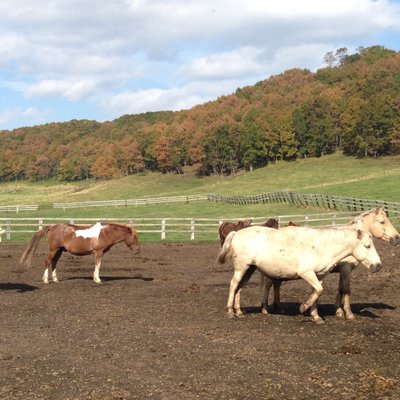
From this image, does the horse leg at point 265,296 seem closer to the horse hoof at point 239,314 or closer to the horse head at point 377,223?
the horse hoof at point 239,314

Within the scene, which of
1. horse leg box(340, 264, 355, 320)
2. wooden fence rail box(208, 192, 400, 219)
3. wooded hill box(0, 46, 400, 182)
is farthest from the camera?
wooded hill box(0, 46, 400, 182)

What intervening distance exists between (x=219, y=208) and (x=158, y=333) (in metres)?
42.2

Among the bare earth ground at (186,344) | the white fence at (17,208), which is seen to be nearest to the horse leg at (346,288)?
the bare earth ground at (186,344)

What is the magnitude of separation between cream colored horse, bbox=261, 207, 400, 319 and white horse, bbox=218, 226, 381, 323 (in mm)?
367

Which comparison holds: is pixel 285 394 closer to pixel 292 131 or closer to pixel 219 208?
pixel 219 208

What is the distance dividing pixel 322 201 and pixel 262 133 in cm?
6031

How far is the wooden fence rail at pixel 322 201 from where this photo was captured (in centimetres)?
3535

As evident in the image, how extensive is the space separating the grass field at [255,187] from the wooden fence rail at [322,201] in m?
1.57

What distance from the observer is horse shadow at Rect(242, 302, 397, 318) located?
1010 cm

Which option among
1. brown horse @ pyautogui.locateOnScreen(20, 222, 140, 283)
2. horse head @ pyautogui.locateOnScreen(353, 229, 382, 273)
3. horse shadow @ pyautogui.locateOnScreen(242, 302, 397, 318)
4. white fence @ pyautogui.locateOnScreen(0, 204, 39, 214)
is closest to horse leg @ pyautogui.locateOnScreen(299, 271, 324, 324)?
horse shadow @ pyautogui.locateOnScreen(242, 302, 397, 318)

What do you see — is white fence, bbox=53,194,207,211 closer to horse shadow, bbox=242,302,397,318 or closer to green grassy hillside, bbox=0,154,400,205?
green grassy hillside, bbox=0,154,400,205

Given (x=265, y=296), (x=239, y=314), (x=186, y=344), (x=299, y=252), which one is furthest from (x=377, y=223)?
(x=186, y=344)

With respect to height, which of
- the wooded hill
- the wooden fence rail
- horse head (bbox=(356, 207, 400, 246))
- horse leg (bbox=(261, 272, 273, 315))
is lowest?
the wooden fence rail

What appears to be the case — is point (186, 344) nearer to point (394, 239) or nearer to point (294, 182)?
point (394, 239)
